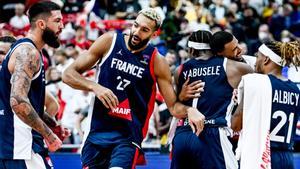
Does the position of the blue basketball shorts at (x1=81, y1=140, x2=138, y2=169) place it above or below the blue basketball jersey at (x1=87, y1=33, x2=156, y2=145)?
below

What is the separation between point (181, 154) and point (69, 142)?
7.19 meters

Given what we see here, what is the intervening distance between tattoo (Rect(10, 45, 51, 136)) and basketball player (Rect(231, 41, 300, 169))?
1.85 metres

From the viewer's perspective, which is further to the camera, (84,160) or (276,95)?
(84,160)

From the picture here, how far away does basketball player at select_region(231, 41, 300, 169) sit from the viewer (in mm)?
6918

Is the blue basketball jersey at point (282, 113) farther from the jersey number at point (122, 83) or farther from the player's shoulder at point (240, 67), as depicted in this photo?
the jersey number at point (122, 83)

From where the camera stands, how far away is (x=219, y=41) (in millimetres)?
8156

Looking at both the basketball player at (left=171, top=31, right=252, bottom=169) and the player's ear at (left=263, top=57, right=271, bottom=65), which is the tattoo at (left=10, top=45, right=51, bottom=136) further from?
the player's ear at (left=263, top=57, right=271, bottom=65)

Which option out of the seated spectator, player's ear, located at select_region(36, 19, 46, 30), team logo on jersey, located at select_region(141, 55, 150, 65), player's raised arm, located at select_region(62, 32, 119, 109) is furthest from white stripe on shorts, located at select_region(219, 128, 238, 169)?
the seated spectator

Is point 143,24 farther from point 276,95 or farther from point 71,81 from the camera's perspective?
point 276,95

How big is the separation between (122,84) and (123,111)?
0.92 feet

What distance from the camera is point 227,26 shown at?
19609mm

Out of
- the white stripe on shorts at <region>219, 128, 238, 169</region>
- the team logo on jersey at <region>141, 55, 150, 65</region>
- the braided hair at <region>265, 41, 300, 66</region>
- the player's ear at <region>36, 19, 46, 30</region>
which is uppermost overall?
the player's ear at <region>36, 19, 46, 30</region>

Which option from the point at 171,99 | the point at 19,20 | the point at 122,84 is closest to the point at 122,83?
the point at 122,84

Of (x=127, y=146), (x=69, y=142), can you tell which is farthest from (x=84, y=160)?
(x=69, y=142)
